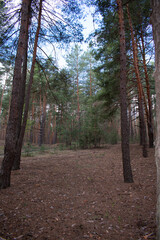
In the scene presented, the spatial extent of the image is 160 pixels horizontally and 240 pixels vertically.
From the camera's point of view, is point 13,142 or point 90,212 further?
point 13,142

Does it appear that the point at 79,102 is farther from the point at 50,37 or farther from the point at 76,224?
the point at 76,224

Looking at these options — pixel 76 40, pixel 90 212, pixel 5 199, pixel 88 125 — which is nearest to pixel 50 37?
pixel 76 40

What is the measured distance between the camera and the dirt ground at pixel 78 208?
2.58 m

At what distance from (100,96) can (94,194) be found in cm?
831

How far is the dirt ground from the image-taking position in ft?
8.46

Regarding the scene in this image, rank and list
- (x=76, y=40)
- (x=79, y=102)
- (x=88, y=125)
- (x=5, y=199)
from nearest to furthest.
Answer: (x=5, y=199) → (x=76, y=40) → (x=88, y=125) → (x=79, y=102)

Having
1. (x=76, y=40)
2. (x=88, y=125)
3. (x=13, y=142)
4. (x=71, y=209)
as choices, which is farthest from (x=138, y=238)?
(x=88, y=125)

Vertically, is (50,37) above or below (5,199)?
above

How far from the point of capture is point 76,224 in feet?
9.37

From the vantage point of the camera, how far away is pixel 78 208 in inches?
137

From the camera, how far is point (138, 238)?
7.92 ft

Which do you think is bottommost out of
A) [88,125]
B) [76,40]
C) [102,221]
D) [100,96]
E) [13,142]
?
[102,221]

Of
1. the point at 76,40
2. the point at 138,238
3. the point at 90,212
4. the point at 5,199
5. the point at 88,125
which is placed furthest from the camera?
the point at 88,125

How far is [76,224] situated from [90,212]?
547mm
